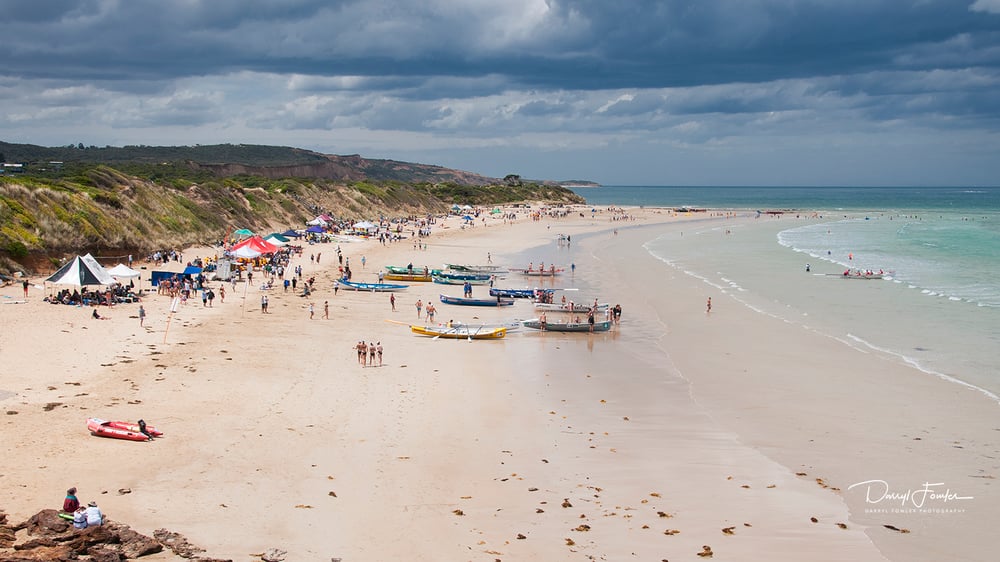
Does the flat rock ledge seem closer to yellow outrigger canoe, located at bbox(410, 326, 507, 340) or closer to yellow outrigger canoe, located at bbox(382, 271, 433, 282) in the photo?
yellow outrigger canoe, located at bbox(410, 326, 507, 340)

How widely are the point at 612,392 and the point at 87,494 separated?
12.9 m

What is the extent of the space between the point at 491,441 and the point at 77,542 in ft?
27.5

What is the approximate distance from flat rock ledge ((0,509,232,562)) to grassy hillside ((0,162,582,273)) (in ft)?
89.1

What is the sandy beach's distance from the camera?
12289 millimetres

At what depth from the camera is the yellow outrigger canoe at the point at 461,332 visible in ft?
92.7

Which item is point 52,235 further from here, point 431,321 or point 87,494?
point 87,494

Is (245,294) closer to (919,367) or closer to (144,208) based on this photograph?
(144,208)

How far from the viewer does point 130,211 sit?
49.6 metres

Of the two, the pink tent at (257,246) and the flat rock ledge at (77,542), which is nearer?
the flat rock ledge at (77,542)

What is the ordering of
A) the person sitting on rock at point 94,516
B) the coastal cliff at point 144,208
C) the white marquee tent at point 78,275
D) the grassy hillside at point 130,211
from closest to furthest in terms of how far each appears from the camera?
the person sitting on rock at point 94,516 < the white marquee tent at point 78,275 < the grassy hillside at point 130,211 < the coastal cliff at point 144,208

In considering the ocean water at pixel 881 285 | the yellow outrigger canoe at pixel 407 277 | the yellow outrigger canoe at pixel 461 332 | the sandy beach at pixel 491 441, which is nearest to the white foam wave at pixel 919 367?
the ocean water at pixel 881 285

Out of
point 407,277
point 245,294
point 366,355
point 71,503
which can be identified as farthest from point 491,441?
point 407,277

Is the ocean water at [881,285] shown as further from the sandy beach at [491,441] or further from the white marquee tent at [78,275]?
the white marquee tent at [78,275]

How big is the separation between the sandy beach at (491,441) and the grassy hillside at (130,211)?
31.8ft
